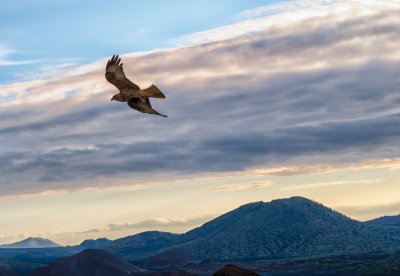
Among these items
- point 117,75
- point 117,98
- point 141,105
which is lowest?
point 141,105

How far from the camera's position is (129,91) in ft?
82.9

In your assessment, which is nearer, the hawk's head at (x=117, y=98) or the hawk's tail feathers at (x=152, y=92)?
the hawk's tail feathers at (x=152, y=92)

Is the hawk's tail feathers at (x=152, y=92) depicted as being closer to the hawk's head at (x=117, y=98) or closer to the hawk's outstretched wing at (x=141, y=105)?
the hawk's outstretched wing at (x=141, y=105)

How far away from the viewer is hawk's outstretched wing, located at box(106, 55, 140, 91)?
26219 millimetres

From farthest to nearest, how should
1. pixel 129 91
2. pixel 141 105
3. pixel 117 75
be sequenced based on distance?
pixel 117 75 → pixel 129 91 → pixel 141 105

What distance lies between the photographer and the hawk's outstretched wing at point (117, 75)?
86.0 feet

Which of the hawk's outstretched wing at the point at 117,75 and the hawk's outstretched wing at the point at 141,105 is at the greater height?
the hawk's outstretched wing at the point at 117,75

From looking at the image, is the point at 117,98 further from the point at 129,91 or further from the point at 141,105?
the point at 141,105

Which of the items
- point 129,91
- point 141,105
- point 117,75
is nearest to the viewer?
point 141,105

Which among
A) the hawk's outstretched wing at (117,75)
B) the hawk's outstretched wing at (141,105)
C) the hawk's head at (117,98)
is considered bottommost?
the hawk's outstretched wing at (141,105)

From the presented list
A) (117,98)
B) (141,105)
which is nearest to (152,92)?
(141,105)

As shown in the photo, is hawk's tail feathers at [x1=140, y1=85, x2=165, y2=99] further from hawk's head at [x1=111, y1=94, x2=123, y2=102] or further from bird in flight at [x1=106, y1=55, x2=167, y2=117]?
hawk's head at [x1=111, y1=94, x2=123, y2=102]

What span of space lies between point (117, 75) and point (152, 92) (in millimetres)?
4091

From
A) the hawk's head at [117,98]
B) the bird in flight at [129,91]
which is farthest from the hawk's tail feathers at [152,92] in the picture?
the hawk's head at [117,98]
